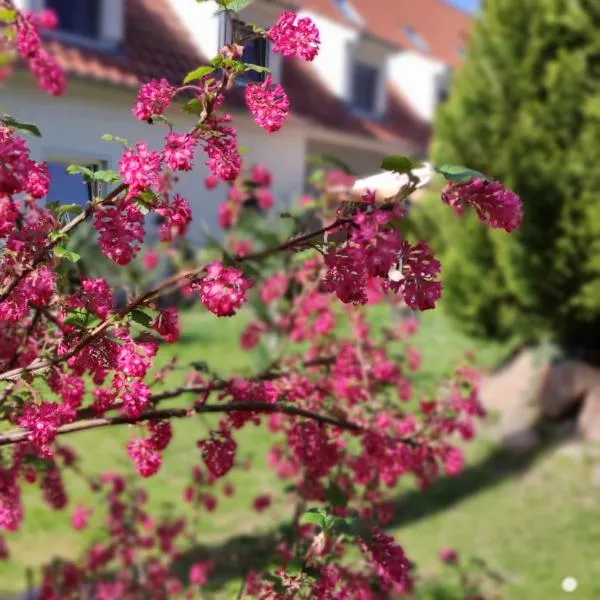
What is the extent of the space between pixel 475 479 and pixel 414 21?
16340 mm

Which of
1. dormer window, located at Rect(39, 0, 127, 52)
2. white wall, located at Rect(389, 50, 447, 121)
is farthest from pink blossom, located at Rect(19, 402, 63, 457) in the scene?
white wall, located at Rect(389, 50, 447, 121)

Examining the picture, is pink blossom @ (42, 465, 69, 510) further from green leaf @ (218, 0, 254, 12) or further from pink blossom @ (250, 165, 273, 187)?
pink blossom @ (250, 165, 273, 187)

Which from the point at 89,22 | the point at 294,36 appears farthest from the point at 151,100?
the point at 89,22

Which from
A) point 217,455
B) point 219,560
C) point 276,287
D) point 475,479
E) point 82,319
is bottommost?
point 475,479

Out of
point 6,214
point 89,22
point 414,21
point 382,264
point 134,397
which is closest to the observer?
point 382,264

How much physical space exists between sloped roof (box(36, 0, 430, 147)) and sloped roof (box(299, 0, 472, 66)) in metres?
1.42

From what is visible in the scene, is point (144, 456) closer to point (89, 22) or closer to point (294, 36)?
point (294, 36)

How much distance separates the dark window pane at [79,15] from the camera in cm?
927

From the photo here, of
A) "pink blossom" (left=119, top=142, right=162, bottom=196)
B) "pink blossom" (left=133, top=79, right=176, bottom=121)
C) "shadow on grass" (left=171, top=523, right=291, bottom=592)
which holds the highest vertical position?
"pink blossom" (left=133, top=79, right=176, bottom=121)

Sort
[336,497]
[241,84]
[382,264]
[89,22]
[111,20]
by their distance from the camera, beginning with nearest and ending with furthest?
[382,264]
[241,84]
[336,497]
[111,20]
[89,22]

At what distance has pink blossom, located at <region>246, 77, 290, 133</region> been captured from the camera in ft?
5.53

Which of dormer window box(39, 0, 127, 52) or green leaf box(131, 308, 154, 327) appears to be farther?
dormer window box(39, 0, 127, 52)

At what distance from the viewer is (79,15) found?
9.62 m

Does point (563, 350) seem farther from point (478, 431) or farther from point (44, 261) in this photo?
point (44, 261)
